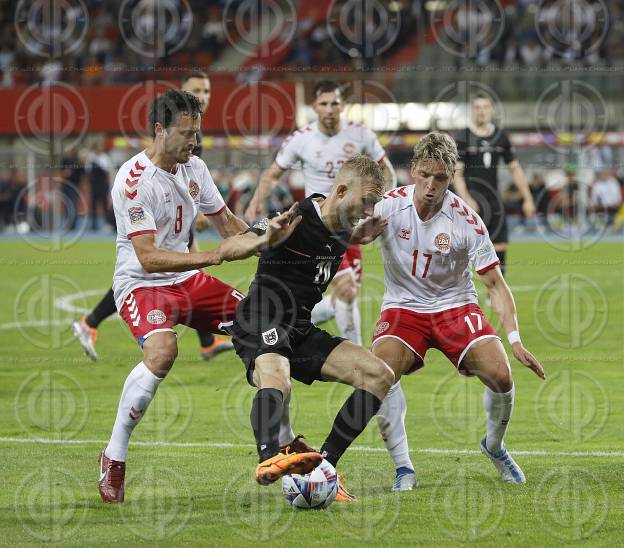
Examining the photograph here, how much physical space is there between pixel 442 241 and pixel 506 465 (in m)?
1.35

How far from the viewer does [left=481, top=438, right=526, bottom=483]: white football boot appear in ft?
22.8

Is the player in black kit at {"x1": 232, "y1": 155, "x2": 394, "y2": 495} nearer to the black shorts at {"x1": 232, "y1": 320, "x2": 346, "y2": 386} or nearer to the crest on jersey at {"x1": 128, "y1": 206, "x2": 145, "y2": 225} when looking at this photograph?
the black shorts at {"x1": 232, "y1": 320, "x2": 346, "y2": 386}

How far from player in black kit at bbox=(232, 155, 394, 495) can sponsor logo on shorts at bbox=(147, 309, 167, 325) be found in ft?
1.70

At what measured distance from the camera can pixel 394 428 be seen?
6.91m

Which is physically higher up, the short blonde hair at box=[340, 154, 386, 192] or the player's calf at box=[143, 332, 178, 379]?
the short blonde hair at box=[340, 154, 386, 192]

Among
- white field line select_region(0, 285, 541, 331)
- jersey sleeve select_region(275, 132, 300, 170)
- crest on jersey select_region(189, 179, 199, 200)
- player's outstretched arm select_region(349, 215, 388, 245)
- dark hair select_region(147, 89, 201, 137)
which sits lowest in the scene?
white field line select_region(0, 285, 541, 331)

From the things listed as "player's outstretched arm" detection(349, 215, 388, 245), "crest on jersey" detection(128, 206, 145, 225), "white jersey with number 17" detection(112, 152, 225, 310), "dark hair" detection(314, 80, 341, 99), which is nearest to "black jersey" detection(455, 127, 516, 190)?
"dark hair" detection(314, 80, 341, 99)

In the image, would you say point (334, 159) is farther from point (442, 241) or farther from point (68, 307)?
point (68, 307)

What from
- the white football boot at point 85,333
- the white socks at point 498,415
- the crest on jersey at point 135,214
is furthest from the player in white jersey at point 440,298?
the white football boot at point 85,333

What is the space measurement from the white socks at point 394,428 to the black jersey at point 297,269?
2.64 feet

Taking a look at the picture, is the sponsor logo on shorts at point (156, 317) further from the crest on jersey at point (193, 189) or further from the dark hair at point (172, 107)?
the dark hair at point (172, 107)

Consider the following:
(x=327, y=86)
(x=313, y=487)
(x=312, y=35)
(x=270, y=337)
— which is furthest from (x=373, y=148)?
(x=312, y=35)

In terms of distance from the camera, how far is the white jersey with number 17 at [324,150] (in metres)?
11.3

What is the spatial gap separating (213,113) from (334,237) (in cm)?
2358
